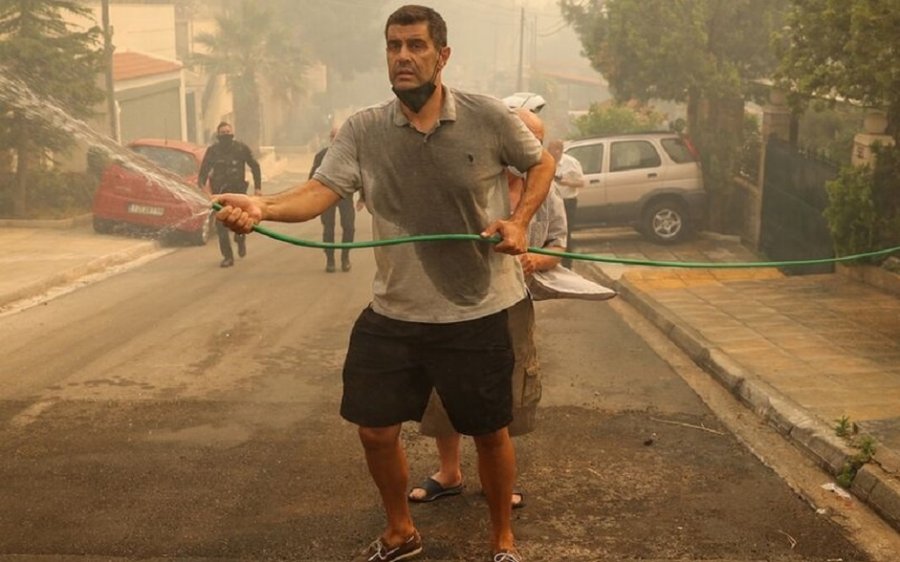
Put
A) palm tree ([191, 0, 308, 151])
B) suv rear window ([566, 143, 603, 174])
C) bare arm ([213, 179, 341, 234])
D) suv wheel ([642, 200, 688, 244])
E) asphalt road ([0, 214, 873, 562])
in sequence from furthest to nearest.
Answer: palm tree ([191, 0, 308, 151])
suv rear window ([566, 143, 603, 174])
suv wheel ([642, 200, 688, 244])
asphalt road ([0, 214, 873, 562])
bare arm ([213, 179, 341, 234])

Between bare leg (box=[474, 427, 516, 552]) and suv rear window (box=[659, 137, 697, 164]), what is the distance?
52.4 feet

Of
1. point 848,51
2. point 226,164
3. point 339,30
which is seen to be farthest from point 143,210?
point 339,30

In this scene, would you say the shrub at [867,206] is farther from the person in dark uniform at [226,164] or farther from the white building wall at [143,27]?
the white building wall at [143,27]

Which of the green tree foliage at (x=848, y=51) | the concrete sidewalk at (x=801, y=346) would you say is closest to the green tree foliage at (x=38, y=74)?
the concrete sidewalk at (x=801, y=346)

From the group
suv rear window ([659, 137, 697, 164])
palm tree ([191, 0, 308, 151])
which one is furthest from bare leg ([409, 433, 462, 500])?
palm tree ([191, 0, 308, 151])

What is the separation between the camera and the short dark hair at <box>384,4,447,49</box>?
204 inches

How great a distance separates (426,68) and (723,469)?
315 centimetres

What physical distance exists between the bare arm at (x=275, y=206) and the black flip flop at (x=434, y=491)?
1.71 m

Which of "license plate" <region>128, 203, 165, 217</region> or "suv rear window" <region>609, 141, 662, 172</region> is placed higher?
"suv rear window" <region>609, 141, 662, 172</region>

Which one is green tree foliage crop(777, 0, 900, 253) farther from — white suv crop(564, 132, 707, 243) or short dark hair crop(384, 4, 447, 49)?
short dark hair crop(384, 4, 447, 49)

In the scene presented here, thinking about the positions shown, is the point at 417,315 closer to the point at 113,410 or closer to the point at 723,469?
the point at 723,469

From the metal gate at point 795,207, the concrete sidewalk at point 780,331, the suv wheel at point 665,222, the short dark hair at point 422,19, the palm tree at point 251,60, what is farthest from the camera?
the palm tree at point 251,60

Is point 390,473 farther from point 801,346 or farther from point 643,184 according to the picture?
point 643,184

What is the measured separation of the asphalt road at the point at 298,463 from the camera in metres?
5.94
